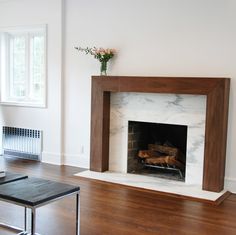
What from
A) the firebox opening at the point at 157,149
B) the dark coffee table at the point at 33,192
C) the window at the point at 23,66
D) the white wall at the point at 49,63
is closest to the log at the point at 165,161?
the firebox opening at the point at 157,149

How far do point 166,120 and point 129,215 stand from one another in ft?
5.49

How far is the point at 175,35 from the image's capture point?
4.84 m

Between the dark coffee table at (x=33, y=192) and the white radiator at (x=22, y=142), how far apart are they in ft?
10.4

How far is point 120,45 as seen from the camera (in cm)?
527

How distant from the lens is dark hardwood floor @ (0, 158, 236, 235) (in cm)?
→ 334

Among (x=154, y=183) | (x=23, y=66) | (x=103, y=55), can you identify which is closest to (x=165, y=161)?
(x=154, y=183)

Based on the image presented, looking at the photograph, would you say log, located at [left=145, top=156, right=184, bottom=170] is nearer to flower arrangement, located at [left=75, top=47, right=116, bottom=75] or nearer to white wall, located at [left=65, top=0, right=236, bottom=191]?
white wall, located at [left=65, top=0, right=236, bottom=191]

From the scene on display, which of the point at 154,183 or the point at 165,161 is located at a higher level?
the point at 165,161

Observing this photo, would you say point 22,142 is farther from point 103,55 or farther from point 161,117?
point 161,117

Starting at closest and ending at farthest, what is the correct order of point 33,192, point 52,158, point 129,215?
point 33,192 < point 129,215 < point 52,158

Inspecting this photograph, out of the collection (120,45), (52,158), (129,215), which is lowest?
(129,215)

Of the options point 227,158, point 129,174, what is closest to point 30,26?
point 129,174

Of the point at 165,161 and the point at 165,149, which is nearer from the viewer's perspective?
the point at 165,161

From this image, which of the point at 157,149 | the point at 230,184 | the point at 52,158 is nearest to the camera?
the point at 230,184
